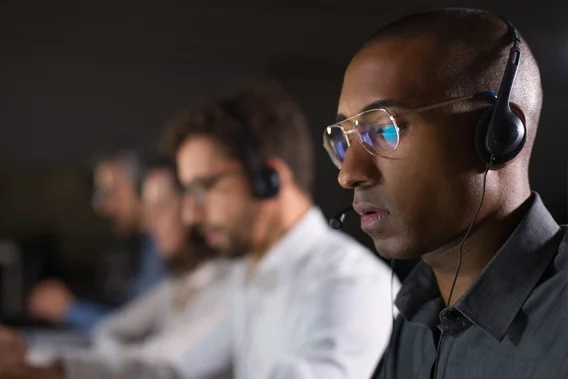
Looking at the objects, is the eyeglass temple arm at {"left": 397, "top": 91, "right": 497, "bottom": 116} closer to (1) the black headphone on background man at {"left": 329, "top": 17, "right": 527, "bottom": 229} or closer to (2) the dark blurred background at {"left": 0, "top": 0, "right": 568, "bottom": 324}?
(1) the black headphone on background man at {"left": 329, "top": 17, "right": 527, "bottom": 229}

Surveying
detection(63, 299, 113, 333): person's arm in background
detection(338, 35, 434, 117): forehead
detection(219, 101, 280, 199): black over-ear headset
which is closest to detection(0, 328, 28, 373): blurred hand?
detection(219, 101, 280, 199): black over-ear headset

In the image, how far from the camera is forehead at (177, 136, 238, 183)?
156 centimetres

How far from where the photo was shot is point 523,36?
817 mm

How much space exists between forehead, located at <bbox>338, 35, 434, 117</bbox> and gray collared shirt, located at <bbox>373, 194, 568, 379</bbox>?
168mm

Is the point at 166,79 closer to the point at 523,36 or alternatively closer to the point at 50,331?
the point at 50,331

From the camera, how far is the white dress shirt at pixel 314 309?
118cm

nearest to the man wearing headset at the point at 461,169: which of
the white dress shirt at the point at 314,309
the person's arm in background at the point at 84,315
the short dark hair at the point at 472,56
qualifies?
the short dark hair at the point at 472,56

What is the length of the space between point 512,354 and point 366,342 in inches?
20.5

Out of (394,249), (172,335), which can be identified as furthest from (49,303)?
(394,249)

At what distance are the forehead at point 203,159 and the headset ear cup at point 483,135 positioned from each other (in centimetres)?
87

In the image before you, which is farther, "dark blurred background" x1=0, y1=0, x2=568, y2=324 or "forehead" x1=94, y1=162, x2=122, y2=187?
"forehead" x1=94, y1=162, x2=122, y2=187

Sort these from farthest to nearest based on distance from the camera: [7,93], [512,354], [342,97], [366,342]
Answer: [7,93] < [366,342] < [342,97] < [512,354]

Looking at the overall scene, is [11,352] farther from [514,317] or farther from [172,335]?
[514,317]

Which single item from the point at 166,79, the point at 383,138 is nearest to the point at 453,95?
the point at 383,138
